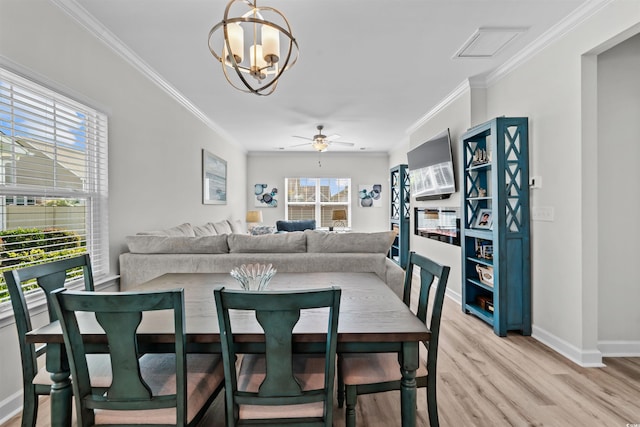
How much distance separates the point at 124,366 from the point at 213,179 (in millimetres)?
4508

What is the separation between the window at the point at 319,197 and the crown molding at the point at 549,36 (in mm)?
4842

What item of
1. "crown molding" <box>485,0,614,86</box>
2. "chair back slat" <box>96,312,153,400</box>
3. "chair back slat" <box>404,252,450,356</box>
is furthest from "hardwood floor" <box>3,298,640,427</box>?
"crown molding" <box>485,0,614,86</box>

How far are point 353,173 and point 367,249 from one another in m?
5.51

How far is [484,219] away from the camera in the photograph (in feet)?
11.2

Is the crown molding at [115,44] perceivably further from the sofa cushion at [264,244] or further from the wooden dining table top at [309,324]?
the wooden dining table top at [309,324]

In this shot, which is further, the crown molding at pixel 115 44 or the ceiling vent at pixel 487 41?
the ceiling vent at pixel 487 41

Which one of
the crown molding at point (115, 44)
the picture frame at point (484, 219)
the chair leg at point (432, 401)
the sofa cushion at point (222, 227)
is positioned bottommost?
the chair leg at point (432, 401)

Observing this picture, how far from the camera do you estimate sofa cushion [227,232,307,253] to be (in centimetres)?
277

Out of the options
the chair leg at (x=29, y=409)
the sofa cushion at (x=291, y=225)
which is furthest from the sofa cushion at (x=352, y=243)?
the sofa cushion at (x=291, y=225)

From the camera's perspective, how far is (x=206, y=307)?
4.89 ft

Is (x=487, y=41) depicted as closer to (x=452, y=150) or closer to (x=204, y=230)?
(x=452, y=150)

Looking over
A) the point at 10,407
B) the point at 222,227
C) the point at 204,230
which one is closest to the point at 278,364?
the point at 10,407

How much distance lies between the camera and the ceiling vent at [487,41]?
2.60 m

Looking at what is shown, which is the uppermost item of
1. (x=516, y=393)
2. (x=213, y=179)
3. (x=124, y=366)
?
(x=213, y=179)
